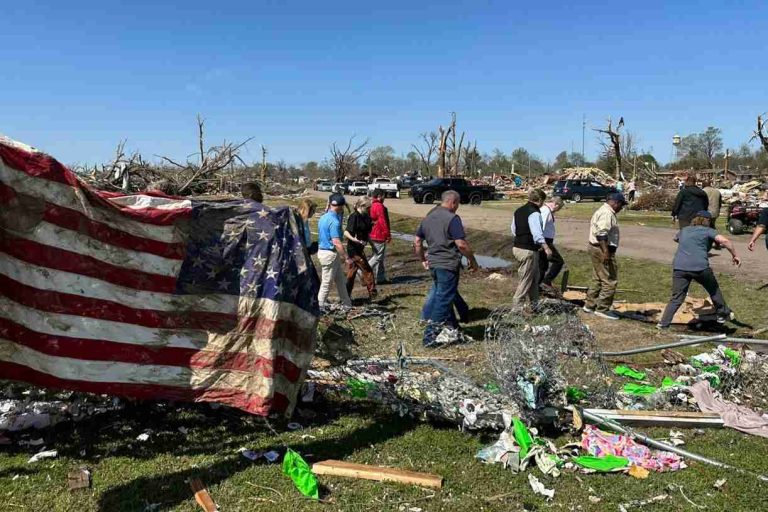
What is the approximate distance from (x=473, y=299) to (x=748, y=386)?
5.22m

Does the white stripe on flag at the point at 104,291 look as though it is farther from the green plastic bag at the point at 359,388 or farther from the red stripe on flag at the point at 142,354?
the green plastic bag at the point at 359,388

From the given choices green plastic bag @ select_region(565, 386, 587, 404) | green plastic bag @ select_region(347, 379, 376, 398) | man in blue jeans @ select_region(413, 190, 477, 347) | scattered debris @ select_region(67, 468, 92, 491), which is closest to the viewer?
scattered debris @ select_region(67, 468, 92, 491)

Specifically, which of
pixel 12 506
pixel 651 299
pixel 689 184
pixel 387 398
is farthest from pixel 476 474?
pixel 689 184

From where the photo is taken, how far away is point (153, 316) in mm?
4492

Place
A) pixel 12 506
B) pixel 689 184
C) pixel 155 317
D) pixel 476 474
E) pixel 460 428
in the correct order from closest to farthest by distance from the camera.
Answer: pixel 12 506 → pixel 476 474 → pixel 155 317 → pixel 460 428 → pixel 689 184

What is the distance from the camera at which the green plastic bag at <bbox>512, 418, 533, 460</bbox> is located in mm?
4281

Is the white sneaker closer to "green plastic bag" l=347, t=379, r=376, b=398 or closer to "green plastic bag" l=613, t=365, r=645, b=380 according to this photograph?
"green plastic bag" l=613, t=365, r=645, b=380

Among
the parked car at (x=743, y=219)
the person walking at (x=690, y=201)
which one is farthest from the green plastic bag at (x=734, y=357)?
the parked car at (x=743, y=219)

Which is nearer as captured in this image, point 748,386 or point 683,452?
point 683,452

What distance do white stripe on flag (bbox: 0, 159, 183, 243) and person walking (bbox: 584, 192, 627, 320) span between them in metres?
6.40

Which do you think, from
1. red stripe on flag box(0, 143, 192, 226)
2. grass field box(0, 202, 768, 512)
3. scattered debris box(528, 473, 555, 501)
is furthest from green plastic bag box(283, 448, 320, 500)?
red stripe on flag box(0, 143, 192, 226)

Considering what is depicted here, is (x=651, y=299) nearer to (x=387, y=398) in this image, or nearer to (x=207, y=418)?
(x=387, y=398)

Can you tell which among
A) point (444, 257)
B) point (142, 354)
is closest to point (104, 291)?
point (142, 354)

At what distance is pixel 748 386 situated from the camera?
5629 mm
